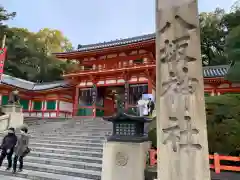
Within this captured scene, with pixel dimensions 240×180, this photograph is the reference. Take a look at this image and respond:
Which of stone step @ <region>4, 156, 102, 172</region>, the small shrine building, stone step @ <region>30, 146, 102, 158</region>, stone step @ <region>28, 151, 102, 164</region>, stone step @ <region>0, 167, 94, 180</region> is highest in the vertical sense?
the small shrine building

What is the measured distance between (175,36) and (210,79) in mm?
12515

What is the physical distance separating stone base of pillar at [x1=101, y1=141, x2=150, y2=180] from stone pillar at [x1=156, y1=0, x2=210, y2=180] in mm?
1636

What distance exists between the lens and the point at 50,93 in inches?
696

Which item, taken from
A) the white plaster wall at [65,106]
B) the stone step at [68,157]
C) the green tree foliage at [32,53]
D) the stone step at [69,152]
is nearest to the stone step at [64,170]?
the stone step at [68,157]

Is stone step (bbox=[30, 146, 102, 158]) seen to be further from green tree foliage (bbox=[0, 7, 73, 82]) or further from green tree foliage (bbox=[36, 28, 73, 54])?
green tree foliage (bbox=[36, 28, 73, 54])

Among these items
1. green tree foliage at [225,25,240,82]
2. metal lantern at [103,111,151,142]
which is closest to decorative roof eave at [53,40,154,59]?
green tree foliage at [225,25,240,82]

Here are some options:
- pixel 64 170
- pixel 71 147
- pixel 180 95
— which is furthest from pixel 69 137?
pixel 180 95

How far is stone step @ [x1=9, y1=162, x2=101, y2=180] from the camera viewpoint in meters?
5.11

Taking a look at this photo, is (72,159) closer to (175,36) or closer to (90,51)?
(175,36)

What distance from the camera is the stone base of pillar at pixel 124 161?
4.17m

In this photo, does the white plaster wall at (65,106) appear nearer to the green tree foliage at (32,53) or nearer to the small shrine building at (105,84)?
the small shrine building at (105,84)

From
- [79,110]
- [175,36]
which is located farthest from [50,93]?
[175,36]

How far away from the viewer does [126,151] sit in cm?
432

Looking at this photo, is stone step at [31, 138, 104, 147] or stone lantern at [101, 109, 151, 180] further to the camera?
stone step at [31, 138, 104, 147]
